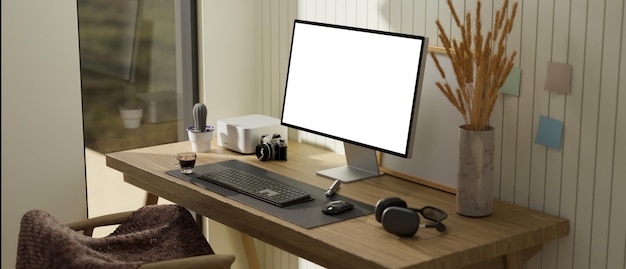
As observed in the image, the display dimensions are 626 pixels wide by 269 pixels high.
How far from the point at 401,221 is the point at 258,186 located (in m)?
0.62

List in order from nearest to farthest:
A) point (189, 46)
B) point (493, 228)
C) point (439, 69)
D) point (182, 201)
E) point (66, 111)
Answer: point (493, 228) < point (439, 69) < point (182, 201) < point (66, 111) < point (189, 46)

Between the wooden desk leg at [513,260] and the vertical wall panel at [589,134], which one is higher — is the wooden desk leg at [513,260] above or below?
below

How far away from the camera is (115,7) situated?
3332 millimetres

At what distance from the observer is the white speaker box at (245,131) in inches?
127

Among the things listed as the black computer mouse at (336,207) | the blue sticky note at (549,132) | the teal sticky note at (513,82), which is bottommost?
the black computer mouse at (336,207)

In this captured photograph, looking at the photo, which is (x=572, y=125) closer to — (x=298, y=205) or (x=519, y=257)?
(x=519, y=257)

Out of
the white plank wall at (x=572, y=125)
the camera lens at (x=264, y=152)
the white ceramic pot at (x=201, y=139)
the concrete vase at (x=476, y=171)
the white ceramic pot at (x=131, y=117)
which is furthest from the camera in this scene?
the white ceramic pot at (x=131, y=117)

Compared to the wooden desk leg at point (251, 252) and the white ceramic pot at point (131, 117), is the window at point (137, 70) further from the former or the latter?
the wooden desk leg at point (251, 252)

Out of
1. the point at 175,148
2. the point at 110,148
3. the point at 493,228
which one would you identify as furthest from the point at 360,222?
the point at 110,148

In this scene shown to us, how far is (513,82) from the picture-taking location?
259 centimetres

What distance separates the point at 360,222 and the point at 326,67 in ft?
2.23

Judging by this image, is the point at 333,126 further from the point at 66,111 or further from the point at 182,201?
the point at 66,111

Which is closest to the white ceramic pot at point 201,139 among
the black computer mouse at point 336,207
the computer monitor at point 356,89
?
the computer monitor at point 356,89

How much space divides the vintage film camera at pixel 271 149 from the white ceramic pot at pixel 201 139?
208 mm
